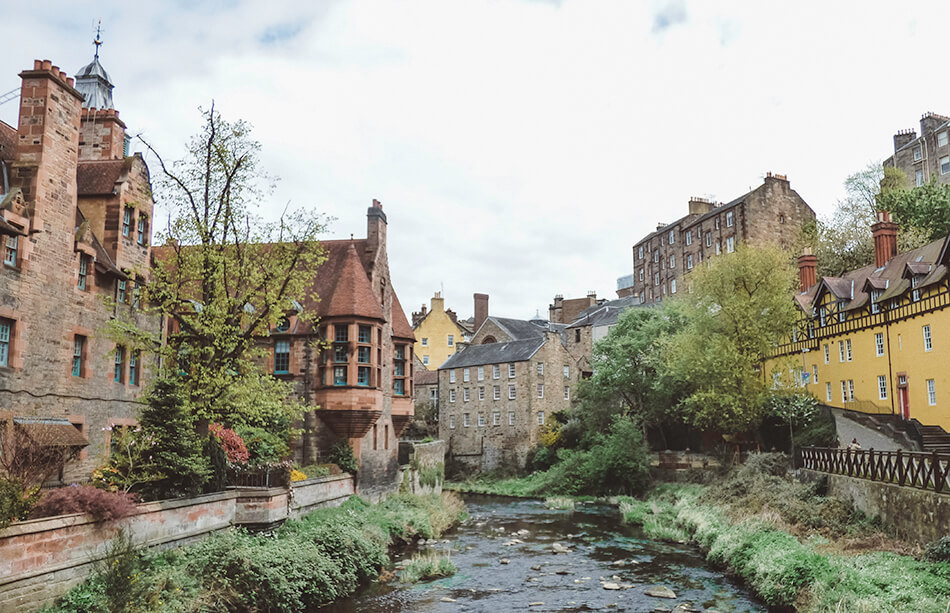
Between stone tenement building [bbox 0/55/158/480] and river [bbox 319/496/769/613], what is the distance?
924 centimetres

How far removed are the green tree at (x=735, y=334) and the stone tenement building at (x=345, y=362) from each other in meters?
15.6

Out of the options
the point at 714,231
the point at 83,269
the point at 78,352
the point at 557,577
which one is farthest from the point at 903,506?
the point at 714,231

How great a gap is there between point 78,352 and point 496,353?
138ft

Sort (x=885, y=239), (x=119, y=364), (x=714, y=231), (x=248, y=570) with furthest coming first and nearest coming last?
(x=714, y=231), (x=885, y=239), (x=119, y=364), (x=248, y=570)

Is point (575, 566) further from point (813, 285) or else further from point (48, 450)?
point (813, 285)

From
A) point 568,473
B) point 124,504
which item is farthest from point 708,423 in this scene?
point 124,504

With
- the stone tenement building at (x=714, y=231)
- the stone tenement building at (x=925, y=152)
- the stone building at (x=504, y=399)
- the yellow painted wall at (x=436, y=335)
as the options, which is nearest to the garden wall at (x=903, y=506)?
the stone building at (x=504, y=399)

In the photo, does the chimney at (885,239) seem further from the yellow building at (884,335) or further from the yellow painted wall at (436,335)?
the yellow painted wall at (436,335)

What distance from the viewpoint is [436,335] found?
75.9m

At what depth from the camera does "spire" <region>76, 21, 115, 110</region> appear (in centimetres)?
3759

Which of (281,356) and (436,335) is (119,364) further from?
(436,335)

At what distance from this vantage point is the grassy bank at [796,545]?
1488 cm

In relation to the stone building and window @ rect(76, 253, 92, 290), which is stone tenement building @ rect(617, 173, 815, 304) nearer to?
the stone building

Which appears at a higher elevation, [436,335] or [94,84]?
[94,84]
